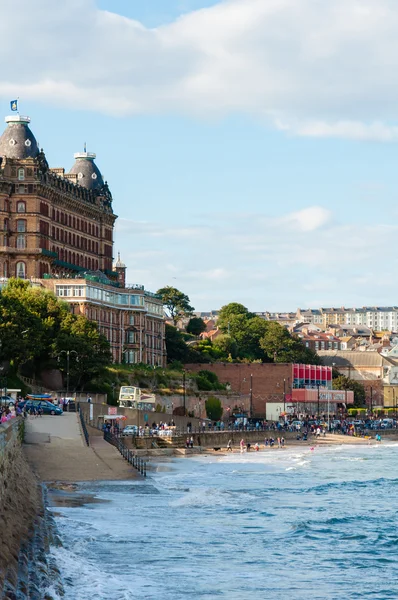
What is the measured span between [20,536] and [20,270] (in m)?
105

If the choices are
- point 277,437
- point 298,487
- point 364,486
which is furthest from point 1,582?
point 277,437

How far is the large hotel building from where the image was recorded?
469ft

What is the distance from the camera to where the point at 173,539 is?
51500mm

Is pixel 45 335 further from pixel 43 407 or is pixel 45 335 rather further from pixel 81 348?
pixel 43 407

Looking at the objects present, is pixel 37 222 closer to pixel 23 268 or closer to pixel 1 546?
pixel 23 268

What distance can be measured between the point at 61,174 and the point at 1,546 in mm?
136607

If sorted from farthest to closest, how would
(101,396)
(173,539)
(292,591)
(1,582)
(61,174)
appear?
1. (61,174)
2. (101,396)
3. (173,539)
4. (292,591)
5. (1,582)

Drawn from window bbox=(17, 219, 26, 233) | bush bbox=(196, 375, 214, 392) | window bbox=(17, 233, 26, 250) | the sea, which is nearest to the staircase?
the sea

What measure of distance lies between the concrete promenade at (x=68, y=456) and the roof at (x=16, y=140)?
61157mm

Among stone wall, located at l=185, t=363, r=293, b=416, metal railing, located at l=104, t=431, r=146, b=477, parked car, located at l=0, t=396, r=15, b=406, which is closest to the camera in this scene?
metal railing, located at l=104, t=431, r=146, b=477

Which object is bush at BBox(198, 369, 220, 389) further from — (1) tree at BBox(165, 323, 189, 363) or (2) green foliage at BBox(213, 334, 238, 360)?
(2) green foliage at BBox(213, 334, 238, 360)

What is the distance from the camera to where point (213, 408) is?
15400 cm

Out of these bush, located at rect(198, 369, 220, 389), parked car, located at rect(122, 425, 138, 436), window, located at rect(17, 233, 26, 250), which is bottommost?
parked car, located at rect(122, 425, 138, 436)

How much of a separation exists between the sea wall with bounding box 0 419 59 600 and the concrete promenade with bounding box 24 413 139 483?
14131 mm
